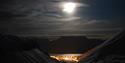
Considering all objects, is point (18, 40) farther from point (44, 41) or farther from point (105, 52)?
point (44, 41)

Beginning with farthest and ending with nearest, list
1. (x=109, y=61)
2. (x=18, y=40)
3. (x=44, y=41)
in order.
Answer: (x=44, y=41) < (x=109, y=61) < (x=18, y=40)

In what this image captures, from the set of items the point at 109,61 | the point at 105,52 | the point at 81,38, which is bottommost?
the point at 109,61

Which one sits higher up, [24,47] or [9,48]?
[24,47]

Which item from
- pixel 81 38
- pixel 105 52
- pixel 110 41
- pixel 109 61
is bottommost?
pixel 109 61

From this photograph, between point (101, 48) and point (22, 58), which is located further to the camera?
point (101, 48)

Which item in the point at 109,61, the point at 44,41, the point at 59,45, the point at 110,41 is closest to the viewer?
the point at 109,61

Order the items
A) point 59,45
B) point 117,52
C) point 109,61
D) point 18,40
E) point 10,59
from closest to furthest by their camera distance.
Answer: point 10,59
point 18,40
point 109,61
point 117,52
point 59,45

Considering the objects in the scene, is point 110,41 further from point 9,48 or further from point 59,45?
point 59,45

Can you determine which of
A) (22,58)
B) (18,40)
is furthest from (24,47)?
(22,58)

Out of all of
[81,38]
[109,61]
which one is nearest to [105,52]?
[109,61]
